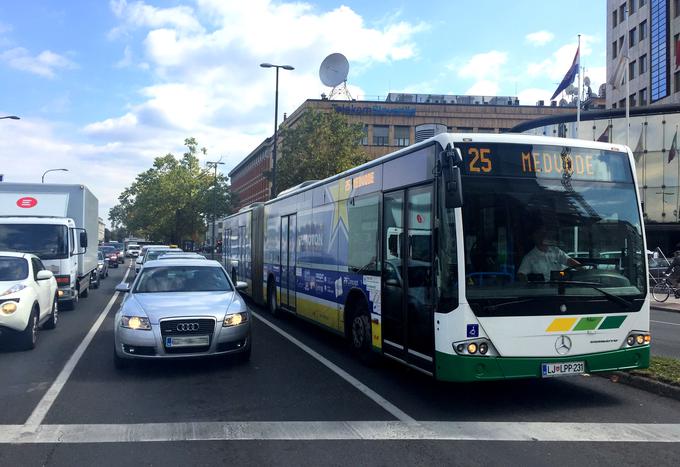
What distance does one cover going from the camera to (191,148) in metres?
78.6

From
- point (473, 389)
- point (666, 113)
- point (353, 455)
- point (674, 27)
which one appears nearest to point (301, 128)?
point (666, 113)

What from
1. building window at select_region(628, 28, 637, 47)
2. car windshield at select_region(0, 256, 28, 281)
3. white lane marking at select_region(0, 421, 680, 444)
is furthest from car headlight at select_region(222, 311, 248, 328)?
building window at select_region(628, 28, 637, 47)

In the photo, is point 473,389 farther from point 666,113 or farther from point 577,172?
point 666,113

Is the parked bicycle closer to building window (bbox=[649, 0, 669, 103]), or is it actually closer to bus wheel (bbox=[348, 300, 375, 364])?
bus wheel (bbox=[348, 300, 375, 364])

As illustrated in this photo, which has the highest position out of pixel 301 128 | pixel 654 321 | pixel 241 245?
pixel 301 128

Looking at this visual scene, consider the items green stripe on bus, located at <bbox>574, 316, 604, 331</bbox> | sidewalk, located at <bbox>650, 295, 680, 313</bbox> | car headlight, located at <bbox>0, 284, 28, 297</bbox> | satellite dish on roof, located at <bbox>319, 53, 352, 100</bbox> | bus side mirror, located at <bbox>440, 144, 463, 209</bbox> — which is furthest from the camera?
satellite dish on roof, located at <bbox>319, 53, 352, 100</bbox>

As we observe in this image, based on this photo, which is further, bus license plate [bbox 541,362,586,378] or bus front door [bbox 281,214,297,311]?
bus front door [bbox 281,214,297,311]

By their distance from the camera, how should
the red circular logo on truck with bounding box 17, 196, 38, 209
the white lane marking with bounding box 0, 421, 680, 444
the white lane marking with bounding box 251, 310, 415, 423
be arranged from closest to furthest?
the white lane marking with bounding box 0, 421, 680, 444, the white lane marking with bounding box 251, 310, 415, 423, the red circular logo on truck with bounding box 17, 196, 38, 209

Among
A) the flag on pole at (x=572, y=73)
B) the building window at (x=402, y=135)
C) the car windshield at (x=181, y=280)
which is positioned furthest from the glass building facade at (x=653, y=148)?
the car windshield at (x=181, y=280)

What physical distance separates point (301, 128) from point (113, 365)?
75.6ft

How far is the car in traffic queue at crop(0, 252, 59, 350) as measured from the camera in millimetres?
9648

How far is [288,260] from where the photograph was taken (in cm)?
1362

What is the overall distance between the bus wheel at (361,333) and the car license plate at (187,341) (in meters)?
2.19

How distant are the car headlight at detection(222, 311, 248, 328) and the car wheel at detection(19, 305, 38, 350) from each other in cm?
379
